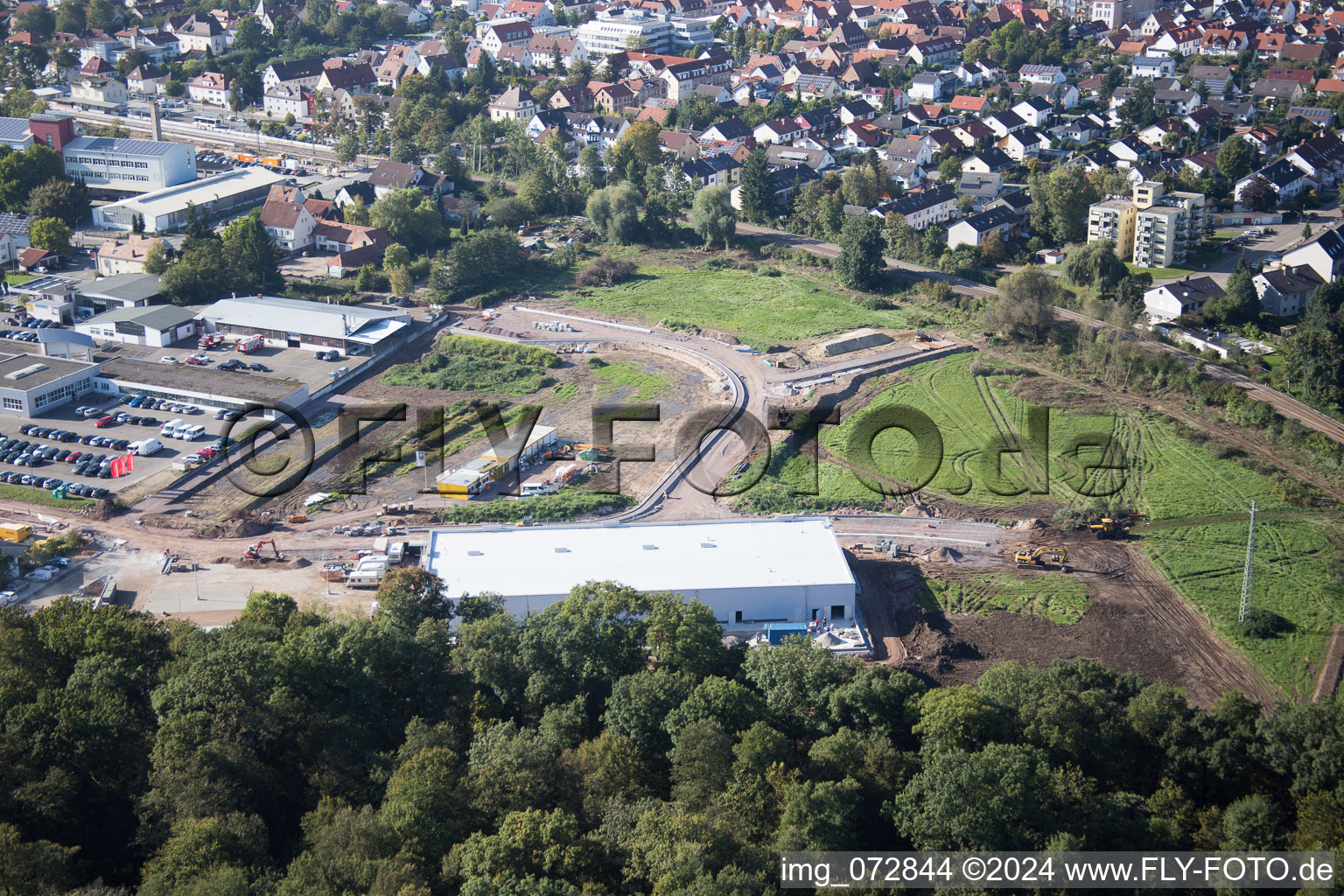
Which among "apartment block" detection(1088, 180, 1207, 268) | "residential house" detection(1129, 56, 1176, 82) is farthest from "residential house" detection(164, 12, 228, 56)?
"apartment block" detection(1088, 180, 1207, 268)

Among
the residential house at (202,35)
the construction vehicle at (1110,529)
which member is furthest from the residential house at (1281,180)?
the residential house at (202,35)

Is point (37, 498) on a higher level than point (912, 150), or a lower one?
lower

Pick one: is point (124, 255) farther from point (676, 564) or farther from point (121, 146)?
point (676, 564)

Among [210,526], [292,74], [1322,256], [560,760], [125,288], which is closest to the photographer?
[560,760]

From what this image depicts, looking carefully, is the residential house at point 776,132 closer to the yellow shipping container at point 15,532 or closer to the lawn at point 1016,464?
the lawn at point 1016,464

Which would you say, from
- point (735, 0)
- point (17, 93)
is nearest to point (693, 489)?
point (17, 93)

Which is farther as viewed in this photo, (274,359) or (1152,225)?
(1152,225)

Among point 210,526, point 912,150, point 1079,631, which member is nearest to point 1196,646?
point 1079,631

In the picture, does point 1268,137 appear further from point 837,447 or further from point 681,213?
Result: point 837,447
